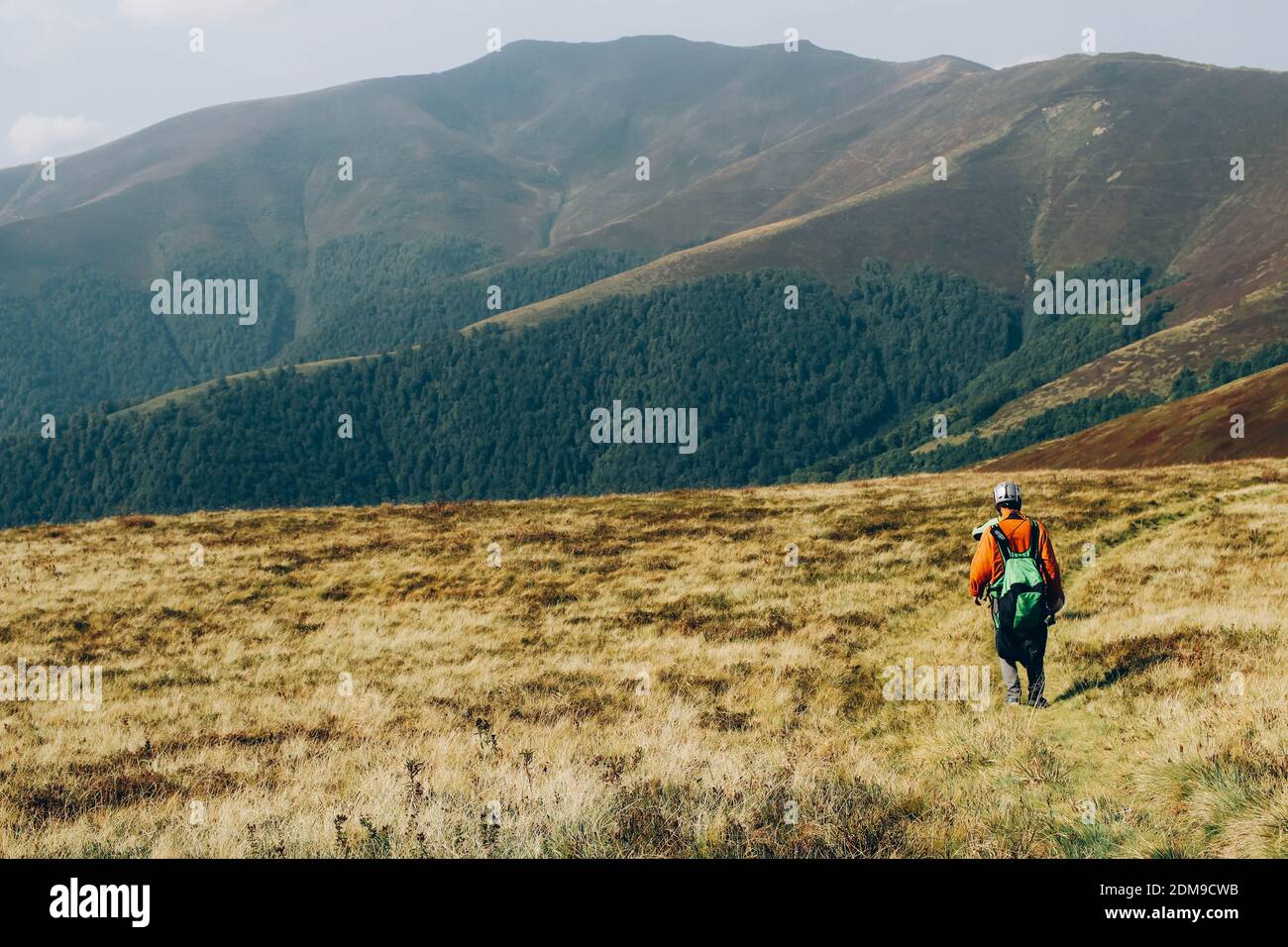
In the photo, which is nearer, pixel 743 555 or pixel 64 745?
pixel 64 745

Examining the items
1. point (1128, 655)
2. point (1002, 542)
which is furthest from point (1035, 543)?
point (1128, 655)

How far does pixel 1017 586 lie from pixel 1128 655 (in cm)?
265

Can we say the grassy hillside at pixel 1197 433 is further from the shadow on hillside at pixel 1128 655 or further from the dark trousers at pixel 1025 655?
the dark trousers at pixel 1025 655

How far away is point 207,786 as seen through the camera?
11.3m

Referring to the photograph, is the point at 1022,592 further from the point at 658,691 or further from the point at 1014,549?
the point at 658,691

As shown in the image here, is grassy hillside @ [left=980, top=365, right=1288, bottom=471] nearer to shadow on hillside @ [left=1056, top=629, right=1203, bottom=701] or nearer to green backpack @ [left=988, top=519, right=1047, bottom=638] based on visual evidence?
shadow on hillside @ [left=1056, top=629, right=1203, bottom=701]

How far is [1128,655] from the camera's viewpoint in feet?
45.7

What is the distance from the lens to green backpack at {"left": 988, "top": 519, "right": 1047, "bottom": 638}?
12812 mm

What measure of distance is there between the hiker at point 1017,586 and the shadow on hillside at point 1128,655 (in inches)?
25.1
